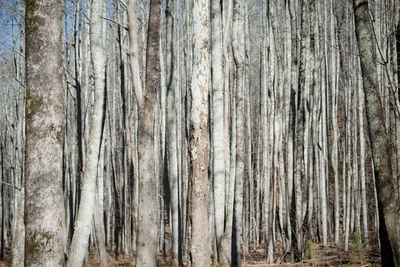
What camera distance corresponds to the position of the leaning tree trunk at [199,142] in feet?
16.7

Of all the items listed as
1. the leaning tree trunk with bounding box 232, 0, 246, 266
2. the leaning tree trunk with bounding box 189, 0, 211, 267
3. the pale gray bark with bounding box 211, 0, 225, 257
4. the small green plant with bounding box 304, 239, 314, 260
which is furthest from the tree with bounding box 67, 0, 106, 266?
the small green plant with bounding box 304, 239, 314, 260

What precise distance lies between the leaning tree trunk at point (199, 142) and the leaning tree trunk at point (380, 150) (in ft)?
7.71

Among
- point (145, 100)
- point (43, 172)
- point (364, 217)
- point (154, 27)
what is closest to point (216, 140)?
point (145, 100)

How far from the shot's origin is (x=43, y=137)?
3037 mm

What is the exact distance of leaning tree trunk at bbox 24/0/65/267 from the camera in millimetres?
2949

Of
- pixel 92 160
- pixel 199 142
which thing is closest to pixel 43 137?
pixel 199 142

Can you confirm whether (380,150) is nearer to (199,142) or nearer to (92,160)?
(199,142)

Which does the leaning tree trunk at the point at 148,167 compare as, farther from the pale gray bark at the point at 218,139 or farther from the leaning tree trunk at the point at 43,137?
the leaning tree trunk at the point at 43,137

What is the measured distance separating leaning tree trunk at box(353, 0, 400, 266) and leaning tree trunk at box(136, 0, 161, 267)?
340cm

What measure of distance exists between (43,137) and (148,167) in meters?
3.60

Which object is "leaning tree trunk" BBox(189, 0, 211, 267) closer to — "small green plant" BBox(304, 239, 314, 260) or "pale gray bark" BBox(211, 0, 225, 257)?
"pale gray bark" BBox(211, 0, 225, 257)

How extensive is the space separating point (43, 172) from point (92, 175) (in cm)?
392

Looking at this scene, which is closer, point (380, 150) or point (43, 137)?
point (43, 137)

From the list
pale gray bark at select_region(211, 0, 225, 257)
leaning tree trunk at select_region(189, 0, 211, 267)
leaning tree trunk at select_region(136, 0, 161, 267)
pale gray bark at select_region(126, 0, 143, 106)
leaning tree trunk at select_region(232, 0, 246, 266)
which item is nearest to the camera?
leaning tree trunk at select_region(189, 0, 211, 267)
